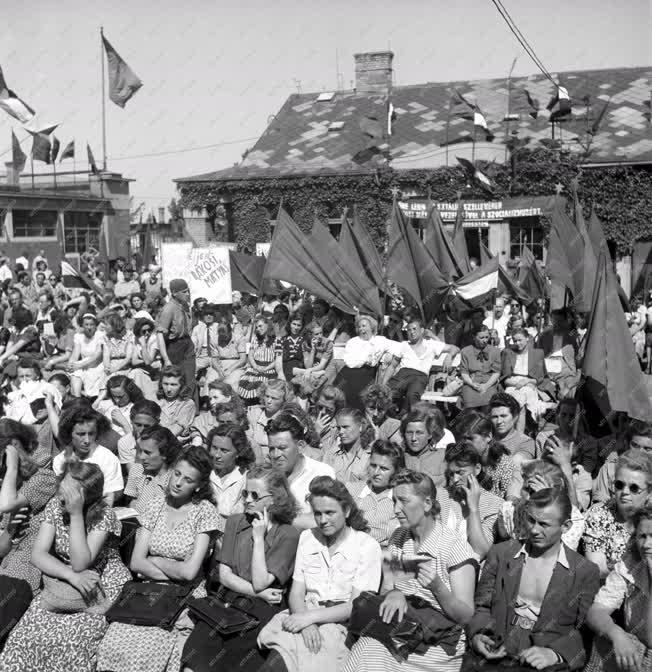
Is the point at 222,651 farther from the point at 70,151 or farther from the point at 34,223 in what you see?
the point at 34,223

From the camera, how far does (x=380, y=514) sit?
18.1ft

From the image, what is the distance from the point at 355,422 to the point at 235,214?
2140 cm

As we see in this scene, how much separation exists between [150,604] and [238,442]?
1.41 metres

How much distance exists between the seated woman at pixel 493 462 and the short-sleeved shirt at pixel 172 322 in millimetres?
4689

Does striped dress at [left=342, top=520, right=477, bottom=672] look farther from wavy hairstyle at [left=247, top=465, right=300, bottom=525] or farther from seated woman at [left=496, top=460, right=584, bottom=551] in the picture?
wavy hairstyle at [left=247, top=465, right=300, bottom=525]

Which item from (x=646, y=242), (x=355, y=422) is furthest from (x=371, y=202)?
(x=355, y=422)

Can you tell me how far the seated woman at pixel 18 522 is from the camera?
5.13 meters

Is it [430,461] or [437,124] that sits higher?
[437,124]

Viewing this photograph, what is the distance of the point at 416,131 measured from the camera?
88.5ft

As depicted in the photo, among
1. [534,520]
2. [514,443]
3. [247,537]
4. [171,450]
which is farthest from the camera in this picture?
[514,443]

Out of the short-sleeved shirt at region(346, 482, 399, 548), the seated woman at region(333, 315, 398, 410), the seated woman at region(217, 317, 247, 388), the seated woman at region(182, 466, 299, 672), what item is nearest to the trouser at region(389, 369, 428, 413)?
the seated woman at region(333, 315, 398, 410)

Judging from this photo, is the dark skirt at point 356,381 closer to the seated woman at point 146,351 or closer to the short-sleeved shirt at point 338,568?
the seated woman at point 146,351

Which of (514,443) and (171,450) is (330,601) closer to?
(171,450)

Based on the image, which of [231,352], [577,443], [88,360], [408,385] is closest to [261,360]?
[231,352]
